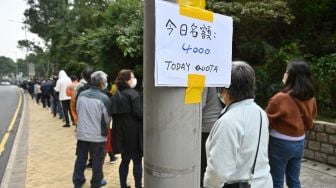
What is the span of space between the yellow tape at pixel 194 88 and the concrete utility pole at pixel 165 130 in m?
0.03

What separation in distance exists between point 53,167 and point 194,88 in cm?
573

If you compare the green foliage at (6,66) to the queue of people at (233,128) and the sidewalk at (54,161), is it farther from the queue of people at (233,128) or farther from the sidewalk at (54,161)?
the queue of people at (233,128)

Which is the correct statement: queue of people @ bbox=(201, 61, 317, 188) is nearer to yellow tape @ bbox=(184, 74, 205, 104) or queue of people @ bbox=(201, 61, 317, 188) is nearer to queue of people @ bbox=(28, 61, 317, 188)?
queue of people @ bbox=(28, 61, 317, 188)

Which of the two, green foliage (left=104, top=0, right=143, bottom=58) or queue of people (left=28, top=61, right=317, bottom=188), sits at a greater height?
green foliage (left=104, top=0, right=143, bottom=58)

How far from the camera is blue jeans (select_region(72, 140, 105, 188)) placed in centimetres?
509

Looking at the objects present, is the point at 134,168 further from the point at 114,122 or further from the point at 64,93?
the point at 64,93

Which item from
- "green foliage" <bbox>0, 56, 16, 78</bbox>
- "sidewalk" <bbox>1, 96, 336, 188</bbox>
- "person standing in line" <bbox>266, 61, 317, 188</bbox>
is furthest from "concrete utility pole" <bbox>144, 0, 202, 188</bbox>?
"green foliage" <bbox>0, 56, 16, 78</bbox>

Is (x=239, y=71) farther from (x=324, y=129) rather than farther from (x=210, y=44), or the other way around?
(x=324, y=129)

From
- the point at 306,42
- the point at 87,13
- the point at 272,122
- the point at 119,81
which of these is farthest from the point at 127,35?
the point at 87,13

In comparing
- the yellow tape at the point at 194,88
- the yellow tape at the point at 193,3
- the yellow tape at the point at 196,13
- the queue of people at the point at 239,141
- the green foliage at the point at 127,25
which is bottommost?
the queue of people at the point at 239,141

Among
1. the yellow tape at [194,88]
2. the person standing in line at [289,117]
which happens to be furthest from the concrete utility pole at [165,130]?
the person standing in line at [289,117]

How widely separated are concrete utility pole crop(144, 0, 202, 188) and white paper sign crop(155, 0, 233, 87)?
6 cm

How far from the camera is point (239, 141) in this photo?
88.8 inches

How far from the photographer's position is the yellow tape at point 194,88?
5.82ft
